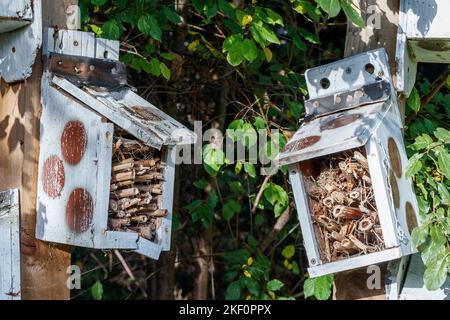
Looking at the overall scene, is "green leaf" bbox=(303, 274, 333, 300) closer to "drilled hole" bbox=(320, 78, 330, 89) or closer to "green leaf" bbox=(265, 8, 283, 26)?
"drilled hole" bbox=(320, 78, 330, 89)

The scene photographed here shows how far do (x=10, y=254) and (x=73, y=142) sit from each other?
0.42 meters

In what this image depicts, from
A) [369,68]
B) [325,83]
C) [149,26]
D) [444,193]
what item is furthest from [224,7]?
[444,193]

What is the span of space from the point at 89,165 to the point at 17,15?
1.78ft

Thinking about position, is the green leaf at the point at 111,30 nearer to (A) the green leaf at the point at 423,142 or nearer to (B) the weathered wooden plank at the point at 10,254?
(B) the weathered wooden plank at the point at 10,254

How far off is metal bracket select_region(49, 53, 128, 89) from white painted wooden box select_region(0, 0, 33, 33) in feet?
0.48

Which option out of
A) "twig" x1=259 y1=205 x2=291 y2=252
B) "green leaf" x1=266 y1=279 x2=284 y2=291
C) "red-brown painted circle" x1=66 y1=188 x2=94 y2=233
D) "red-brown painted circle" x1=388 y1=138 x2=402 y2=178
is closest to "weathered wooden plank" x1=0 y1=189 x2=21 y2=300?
"red-brown painted circle" x1=66 y1=188 x2=94 y2=233

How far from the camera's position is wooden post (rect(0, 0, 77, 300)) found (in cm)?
267

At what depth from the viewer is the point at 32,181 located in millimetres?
2697

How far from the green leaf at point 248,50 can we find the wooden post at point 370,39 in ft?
1.30

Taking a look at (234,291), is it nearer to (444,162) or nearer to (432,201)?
(432,201)

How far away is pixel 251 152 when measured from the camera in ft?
11.4

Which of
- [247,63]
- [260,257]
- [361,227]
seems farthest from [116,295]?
[361,227]

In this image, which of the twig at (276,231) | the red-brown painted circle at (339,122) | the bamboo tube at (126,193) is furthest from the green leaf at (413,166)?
the twig at (276,231)

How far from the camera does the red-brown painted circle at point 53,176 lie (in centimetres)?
263
